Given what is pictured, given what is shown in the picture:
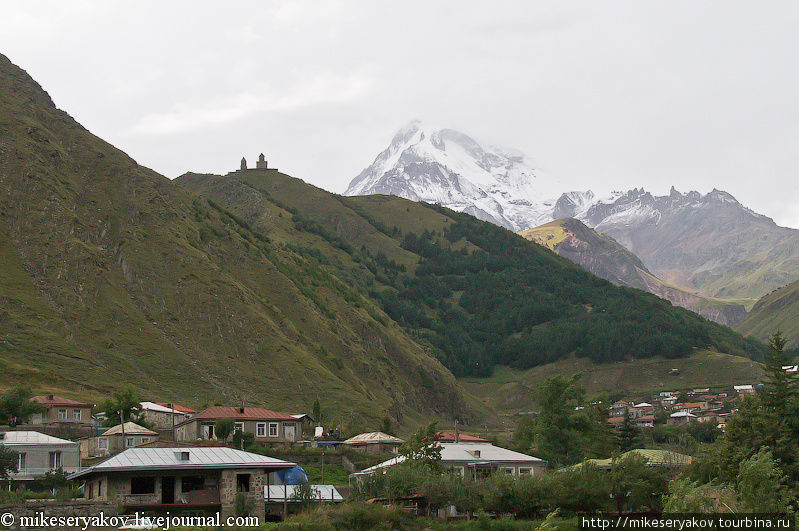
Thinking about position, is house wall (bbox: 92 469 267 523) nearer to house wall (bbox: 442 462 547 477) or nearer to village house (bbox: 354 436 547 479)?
village house (bbox: 354 436 547 479)

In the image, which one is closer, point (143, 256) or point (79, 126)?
point (143, 256)

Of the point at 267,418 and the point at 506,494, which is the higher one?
the point at 267,418

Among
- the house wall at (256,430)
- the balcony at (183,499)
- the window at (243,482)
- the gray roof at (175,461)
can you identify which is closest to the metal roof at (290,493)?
the window at (243,482)

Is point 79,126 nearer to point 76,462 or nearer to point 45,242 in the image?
point 45,242

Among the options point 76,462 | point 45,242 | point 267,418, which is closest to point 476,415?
point 45,242

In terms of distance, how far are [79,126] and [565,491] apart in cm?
15006

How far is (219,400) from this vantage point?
12488cm

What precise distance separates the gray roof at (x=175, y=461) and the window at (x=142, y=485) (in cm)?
81

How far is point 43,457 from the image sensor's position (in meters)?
71.6

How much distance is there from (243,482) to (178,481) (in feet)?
11.5

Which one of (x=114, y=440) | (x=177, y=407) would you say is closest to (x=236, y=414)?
(x=114, y=440)

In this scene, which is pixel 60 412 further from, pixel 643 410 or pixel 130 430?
pixel 643 410

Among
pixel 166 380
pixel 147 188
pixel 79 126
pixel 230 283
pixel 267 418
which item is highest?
pixel 79 126

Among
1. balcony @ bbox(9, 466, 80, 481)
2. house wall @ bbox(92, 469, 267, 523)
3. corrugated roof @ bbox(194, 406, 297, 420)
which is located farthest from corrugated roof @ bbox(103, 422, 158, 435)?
house wall @ bbox(92, 469, 267, 523)
